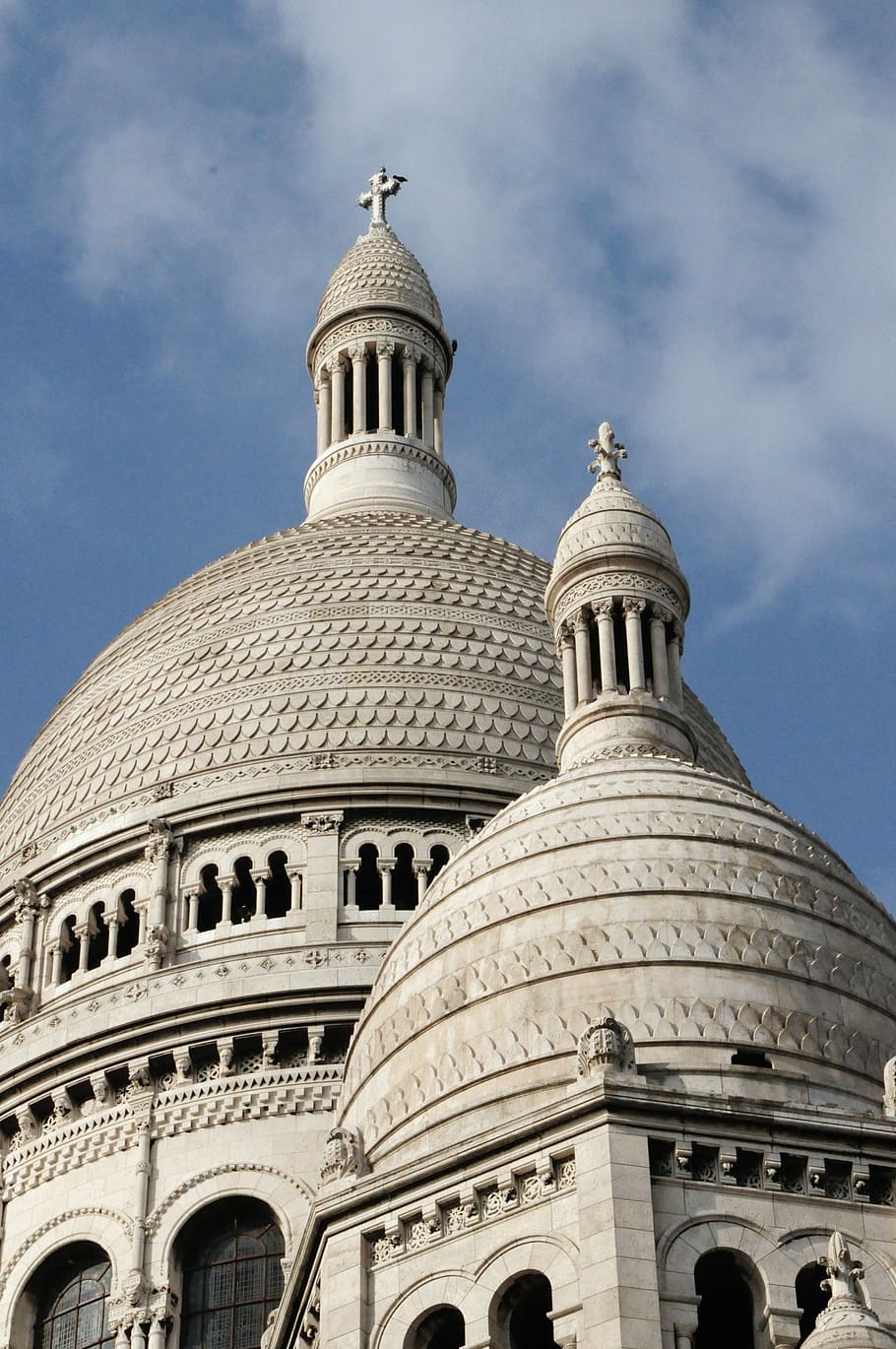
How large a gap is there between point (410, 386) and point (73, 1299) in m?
22.4

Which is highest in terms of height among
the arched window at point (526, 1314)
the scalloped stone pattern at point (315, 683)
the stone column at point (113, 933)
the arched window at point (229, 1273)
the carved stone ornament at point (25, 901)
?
the scalloped stone pattern at point (315, 683)

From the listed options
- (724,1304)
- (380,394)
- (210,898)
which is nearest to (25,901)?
(210,898)

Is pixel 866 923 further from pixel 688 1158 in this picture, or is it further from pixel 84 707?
pixel 84 707

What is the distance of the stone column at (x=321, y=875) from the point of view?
1735 inches

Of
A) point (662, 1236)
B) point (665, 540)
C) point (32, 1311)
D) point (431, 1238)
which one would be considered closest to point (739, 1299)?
point (662, 1236)

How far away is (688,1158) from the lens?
92.7 ft

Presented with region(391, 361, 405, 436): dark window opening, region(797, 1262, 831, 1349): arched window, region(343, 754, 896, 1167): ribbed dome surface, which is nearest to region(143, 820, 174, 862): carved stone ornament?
region(343, 754, 896, 1167): ribbed dome surface

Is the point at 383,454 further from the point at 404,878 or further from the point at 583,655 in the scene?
the point at 583,655

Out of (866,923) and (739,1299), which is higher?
(866,923)

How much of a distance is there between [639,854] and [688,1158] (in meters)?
4.85

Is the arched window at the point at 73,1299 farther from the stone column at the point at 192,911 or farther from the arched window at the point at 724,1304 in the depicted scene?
the arched window at the point at 724,1304

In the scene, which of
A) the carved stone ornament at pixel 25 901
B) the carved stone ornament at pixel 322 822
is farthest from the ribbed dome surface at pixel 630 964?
the carved stone ornament at pixel 25 901

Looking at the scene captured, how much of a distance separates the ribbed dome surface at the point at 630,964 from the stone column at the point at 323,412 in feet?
84.7

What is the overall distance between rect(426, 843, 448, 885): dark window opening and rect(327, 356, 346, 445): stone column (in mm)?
15301
